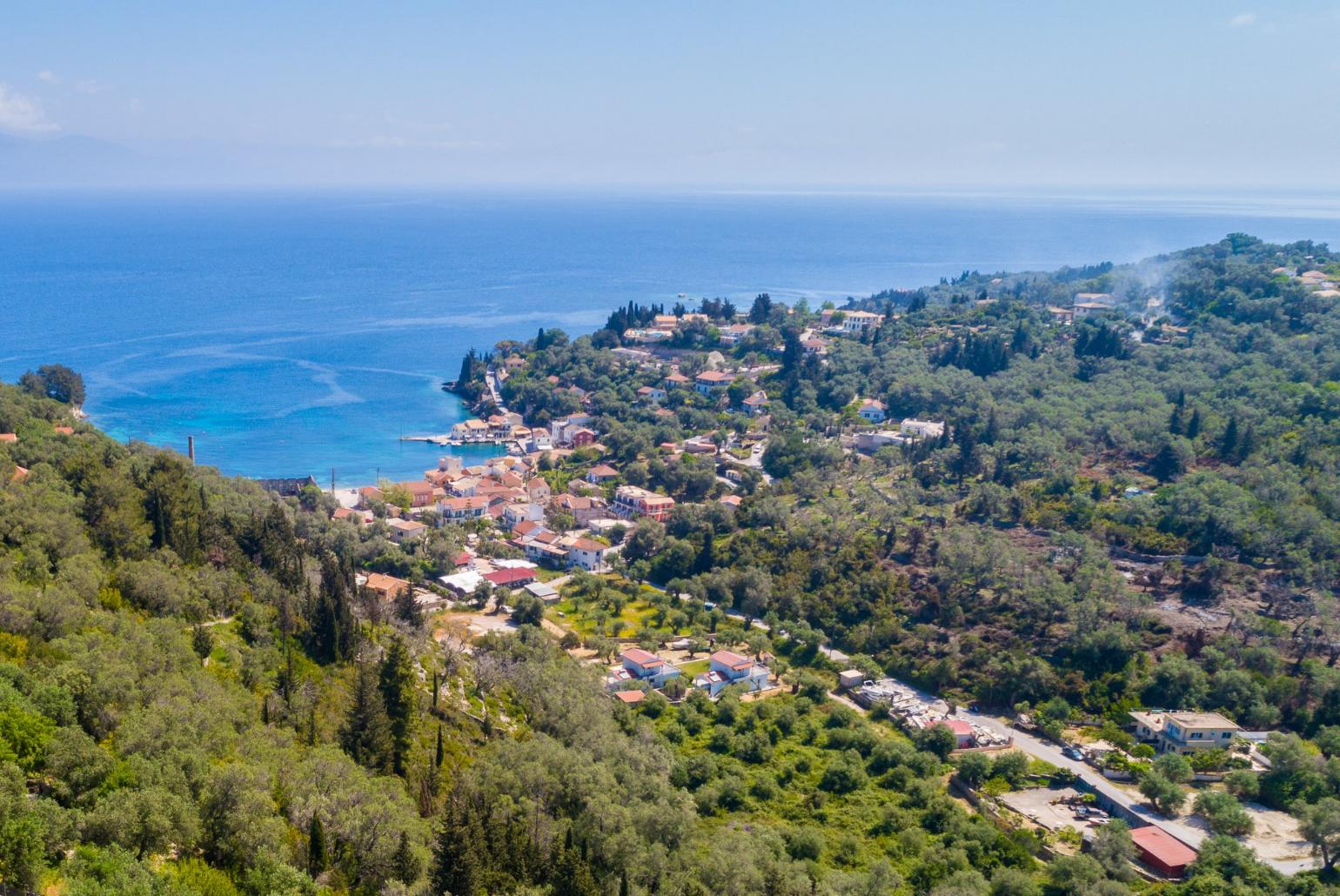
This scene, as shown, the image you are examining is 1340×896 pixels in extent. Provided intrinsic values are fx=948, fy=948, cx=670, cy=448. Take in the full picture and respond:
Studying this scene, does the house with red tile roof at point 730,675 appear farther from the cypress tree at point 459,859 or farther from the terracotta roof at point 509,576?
the cypress tree at point 459,859

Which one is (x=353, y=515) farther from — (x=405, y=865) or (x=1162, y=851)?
(x=1162, y=851)

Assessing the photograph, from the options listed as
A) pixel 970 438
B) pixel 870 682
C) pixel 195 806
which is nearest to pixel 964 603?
pixel 870 682

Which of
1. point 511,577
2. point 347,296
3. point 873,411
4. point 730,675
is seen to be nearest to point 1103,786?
point 730,675

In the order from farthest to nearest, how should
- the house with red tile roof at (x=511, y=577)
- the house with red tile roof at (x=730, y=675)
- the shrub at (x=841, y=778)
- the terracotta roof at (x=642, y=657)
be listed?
the house with red tile roof at (x=511, y=577) < the terracotta roof at (x=642, y=657) < the house with red tile roof at (x=730, y=675) < the shrub at (x=841, y=778)

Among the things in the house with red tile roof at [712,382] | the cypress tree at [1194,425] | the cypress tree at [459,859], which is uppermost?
the cypress tree at [1194,425]

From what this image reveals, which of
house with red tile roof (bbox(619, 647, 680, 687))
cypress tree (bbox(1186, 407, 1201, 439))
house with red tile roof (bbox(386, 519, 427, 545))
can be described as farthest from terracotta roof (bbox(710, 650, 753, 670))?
cypress tree (bbox(1186, 407, 1201, 439))

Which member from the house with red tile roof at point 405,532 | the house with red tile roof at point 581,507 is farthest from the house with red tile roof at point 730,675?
the house with red tile roof at point 581,507
